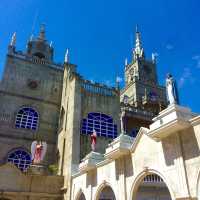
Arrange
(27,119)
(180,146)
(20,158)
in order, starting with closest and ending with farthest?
(180,146), (20,158), (27,119)

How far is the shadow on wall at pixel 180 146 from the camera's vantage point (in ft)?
27.8

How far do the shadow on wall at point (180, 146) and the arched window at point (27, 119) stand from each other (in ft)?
57.7

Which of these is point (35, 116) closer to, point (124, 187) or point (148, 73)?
point (124, 187)

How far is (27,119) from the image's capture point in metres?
24.8

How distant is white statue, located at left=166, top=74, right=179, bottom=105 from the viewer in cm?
974

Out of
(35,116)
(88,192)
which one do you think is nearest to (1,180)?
(88,192)

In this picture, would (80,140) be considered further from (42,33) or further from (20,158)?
(42,33)

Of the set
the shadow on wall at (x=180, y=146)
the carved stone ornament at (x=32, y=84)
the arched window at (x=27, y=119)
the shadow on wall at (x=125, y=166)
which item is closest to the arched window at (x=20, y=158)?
the arched window at (x=27, y=119)

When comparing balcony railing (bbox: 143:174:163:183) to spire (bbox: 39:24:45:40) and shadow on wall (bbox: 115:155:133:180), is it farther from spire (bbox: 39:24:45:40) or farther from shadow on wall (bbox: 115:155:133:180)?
A: spire (bbox: 39:24:45:40)

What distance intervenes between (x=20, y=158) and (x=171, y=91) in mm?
17627

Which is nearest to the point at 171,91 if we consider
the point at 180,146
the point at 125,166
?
the point at 180,146

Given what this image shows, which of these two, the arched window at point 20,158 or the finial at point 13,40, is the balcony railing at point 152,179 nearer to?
the arched window at point 20,158

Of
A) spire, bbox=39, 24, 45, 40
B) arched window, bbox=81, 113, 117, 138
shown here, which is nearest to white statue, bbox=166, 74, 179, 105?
arched window, bbox=81, 113, 117, 138

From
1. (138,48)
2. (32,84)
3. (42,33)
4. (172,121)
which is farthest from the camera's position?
(138,48)
